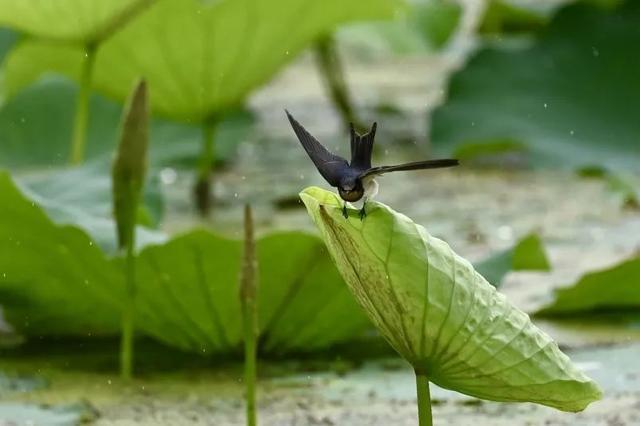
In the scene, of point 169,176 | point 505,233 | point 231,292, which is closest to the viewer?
point 231,292

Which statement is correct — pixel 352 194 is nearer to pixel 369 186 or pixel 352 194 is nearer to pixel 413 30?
pixel 369 186

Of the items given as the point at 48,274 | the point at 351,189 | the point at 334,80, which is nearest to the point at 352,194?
the point at 351,189

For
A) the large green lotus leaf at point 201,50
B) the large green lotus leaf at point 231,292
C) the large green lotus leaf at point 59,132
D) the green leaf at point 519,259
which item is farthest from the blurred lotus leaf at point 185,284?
the large green lotus leaf at point 59,132

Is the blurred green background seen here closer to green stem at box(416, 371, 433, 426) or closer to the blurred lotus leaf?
the blurred lotus leaf

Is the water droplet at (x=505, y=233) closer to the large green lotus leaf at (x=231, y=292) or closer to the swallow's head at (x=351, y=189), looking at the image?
the large green lotus leaf at (x=231, y=292)

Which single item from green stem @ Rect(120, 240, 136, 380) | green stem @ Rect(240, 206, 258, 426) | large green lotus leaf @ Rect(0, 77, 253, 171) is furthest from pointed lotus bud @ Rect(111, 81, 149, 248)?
large green lotus leaf @ Rect(0, 77, 253, 171)
